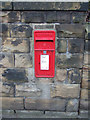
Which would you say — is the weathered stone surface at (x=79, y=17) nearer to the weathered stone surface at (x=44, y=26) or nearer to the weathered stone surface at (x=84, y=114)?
the weathered stone surface at (x=44, y=26)

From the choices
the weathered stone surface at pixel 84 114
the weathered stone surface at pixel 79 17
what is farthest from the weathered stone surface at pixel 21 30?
the weathered stone surface at pixel 84 114

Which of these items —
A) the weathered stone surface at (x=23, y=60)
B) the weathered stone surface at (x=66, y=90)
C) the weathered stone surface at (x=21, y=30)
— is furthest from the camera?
the weathered stone surface at (x=66, y=90)

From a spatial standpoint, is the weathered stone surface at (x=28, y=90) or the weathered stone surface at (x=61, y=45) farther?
the weathered stone surface at (x=28, y=90)

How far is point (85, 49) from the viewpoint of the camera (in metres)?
2.03

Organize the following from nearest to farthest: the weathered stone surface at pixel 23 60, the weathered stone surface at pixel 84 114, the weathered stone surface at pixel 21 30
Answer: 1. the weathered stone surface at pixel 21 30
2. the weathered stone surface at pixel 23 60
3. the weathered stone surface at pixel 84 114

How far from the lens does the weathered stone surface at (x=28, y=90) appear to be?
2.20m

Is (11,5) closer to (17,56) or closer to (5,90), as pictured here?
(17,56)

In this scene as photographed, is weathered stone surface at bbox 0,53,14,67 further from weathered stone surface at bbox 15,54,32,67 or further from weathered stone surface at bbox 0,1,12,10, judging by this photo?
weathered stone surface at bbox 0,1,12,10

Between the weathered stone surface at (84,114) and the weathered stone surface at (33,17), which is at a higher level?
the weathered stone surface at (33,17)

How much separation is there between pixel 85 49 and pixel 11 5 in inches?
52.3

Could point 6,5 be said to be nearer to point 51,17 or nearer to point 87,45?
point 51,17

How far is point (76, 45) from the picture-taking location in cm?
200

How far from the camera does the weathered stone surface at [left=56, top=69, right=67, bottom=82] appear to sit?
2.11 meters

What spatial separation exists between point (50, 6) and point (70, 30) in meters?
0.47
